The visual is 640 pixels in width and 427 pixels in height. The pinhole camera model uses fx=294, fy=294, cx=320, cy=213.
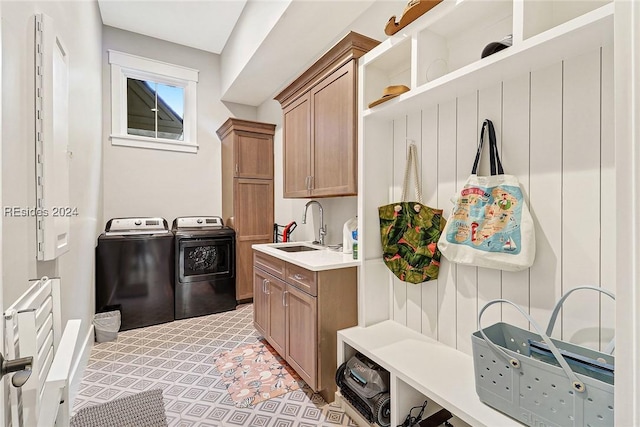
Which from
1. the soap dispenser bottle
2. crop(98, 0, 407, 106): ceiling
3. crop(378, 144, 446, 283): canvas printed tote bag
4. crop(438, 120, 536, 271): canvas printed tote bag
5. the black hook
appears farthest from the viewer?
crop(98, 0, 407, 106): ceiling

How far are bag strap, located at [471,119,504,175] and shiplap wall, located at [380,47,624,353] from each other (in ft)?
0.10

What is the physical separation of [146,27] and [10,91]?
11.1 feet

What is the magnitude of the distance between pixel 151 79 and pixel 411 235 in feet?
13.0

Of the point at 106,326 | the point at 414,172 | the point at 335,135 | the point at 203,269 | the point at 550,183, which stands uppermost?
the point at 335,135

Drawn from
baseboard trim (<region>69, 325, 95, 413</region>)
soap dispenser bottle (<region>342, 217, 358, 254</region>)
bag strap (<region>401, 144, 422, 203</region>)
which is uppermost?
bag strap (<region>401, 144, 422, 203</region>)

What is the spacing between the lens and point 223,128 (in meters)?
3.86

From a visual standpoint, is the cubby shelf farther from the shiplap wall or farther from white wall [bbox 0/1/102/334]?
white wall [bbox 0/1/102/334]

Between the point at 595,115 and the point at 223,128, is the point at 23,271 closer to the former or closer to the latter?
the point at 595,115

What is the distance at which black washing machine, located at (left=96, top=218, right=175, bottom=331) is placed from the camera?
289cm

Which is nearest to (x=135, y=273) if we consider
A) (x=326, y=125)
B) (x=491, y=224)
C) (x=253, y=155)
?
(x=253, y=155)

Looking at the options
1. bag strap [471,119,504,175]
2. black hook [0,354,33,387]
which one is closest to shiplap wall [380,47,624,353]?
bag strap [471,119,504,175]

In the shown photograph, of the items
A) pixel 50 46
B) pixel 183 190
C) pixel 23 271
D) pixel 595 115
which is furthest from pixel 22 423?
pixel 183 190

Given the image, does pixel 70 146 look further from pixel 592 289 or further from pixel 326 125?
pixel 592 289

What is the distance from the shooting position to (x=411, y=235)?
→ 1716 millimetres
